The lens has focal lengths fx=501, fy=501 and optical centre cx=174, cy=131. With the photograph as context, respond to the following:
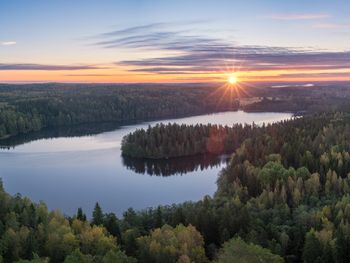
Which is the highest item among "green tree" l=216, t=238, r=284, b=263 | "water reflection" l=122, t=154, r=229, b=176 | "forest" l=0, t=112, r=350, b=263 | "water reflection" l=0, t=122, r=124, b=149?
"green tree" l=216, t=238, r=284, b=263

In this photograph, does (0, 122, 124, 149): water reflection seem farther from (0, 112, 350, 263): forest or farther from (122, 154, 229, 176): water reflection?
(0, 112, 350, 263): forest

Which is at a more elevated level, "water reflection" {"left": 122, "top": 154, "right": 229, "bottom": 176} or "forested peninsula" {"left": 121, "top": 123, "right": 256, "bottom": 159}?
"forested peninsula" {"left": 121, "top": 123, "right": 256, "bottom": 159}

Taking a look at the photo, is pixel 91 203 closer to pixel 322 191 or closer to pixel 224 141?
pixel 322 191

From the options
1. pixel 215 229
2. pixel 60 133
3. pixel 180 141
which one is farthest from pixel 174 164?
pixel 60 133

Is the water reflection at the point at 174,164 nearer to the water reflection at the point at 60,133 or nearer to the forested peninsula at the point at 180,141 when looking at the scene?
the forested peninsula at the point at 180,141

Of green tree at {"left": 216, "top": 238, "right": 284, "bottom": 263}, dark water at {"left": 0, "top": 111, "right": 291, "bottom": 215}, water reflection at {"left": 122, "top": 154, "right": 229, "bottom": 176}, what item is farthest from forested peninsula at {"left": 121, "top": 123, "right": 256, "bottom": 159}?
green tree at {"left": 216, "top": 238, "right": 284, "bottom": 263}

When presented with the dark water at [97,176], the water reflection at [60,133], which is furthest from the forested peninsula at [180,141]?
the water reflection at [60,133]

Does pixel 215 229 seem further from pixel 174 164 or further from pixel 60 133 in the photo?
pixel 60 133

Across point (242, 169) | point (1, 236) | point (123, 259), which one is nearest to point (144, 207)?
point (242, 169)
